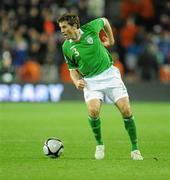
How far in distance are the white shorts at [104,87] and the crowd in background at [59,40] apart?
1538 centimetres

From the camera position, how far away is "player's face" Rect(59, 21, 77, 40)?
10406 millimetres

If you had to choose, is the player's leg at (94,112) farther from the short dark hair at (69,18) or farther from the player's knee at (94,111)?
the short dark hair at (69,18)

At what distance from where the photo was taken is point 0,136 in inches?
571

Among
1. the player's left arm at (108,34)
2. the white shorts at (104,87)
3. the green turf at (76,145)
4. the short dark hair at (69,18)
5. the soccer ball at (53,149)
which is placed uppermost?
the short dark hair at (69,18)

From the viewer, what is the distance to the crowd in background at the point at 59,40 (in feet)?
88.1

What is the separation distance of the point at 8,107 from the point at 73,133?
Answer: 28.1 ft

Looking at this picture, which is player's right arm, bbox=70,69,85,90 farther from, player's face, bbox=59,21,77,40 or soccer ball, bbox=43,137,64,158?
soccer ball, bbox=43,137,64,158

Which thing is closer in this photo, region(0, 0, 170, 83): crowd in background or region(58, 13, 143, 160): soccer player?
region(58, 13, 143, 160): soccer player

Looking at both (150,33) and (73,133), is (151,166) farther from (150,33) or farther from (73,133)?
(150,33)

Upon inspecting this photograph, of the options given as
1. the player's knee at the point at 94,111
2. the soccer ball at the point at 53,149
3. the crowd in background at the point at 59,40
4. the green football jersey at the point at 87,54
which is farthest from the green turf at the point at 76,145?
the crowd in background at the point at 59,40

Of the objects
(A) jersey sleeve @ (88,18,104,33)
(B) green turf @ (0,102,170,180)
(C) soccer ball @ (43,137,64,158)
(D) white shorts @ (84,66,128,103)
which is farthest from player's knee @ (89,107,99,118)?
(A) jersey sleeve @ (88,18,104,33)

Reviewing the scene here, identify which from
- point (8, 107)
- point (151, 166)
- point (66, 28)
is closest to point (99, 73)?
point (66, 28)

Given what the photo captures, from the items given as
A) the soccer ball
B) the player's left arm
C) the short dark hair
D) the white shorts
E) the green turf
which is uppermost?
the short dark hair

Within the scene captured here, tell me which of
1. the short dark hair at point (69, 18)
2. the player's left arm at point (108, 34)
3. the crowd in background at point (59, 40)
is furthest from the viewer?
the crowd in background at point (59, 40)
